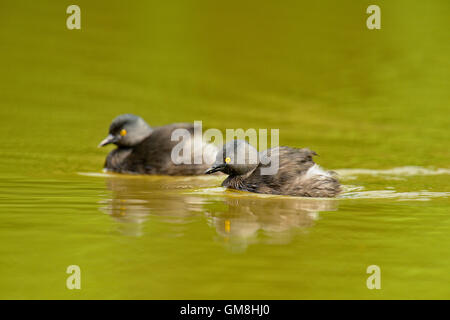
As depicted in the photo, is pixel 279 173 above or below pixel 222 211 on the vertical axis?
above

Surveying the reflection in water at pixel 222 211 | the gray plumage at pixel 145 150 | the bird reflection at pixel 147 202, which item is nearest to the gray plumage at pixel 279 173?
the reflection in water at pixel 222 211

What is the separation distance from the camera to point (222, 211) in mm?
8711

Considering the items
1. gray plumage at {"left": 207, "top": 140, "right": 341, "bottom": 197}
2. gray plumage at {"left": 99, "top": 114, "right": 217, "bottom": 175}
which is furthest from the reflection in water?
gray plumage at {"left": 99, "top": 114, "right": 217, "bottom": 175}

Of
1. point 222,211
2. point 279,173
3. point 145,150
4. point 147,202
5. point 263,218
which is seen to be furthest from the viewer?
point 145,150

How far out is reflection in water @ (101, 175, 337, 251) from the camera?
753cm

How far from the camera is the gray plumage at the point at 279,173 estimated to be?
379 inches

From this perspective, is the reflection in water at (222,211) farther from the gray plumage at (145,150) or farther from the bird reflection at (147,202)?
the gray plumage at (145,150)

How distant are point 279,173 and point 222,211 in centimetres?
123

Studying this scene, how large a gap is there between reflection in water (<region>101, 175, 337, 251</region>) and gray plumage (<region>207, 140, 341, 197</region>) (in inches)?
6.1

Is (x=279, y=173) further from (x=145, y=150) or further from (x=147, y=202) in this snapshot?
(x=145, y=150)

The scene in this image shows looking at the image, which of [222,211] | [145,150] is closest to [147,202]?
[222,211]

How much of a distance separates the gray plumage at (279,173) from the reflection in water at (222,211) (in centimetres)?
15
